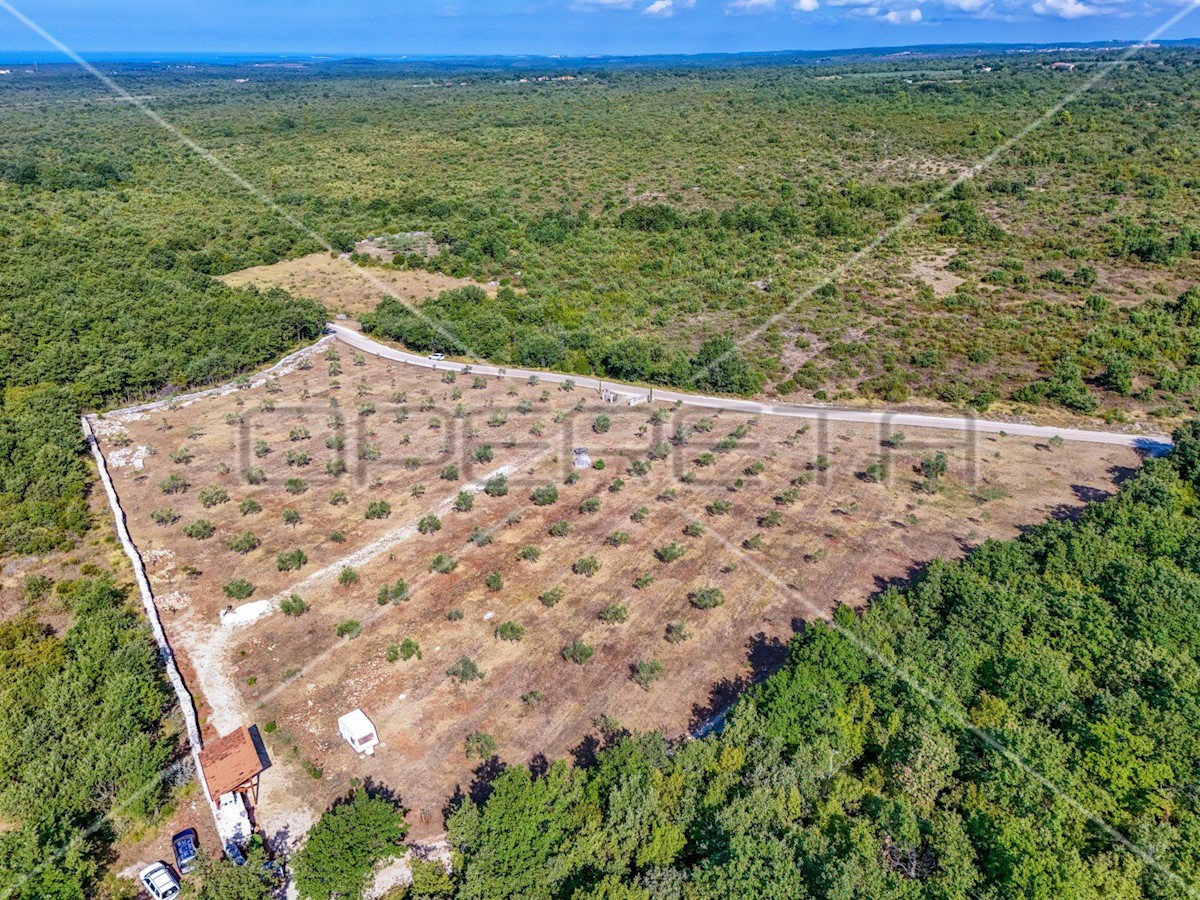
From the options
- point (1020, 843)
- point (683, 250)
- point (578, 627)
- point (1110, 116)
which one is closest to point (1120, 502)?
point (1020, 843)

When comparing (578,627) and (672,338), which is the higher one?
(672,338)

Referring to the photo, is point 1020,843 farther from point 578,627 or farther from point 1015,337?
point 1015,337

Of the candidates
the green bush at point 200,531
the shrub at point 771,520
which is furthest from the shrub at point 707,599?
the green bush at point 200,531

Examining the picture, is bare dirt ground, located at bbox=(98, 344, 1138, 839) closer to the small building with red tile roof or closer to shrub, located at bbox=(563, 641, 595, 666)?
shrub, located at bbox=(563, 641, 595, 666)

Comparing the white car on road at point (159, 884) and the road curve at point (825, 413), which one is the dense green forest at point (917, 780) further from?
the road curve at point (825, 413)

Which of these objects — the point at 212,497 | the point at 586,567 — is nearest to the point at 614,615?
the point at 586,567

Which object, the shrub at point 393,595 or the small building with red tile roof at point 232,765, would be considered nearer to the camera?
the small building with red tile roof at point 232,765

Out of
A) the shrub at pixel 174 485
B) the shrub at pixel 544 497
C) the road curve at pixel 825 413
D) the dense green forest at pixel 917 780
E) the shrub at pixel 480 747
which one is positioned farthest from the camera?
the road curve at pixel 825 413
